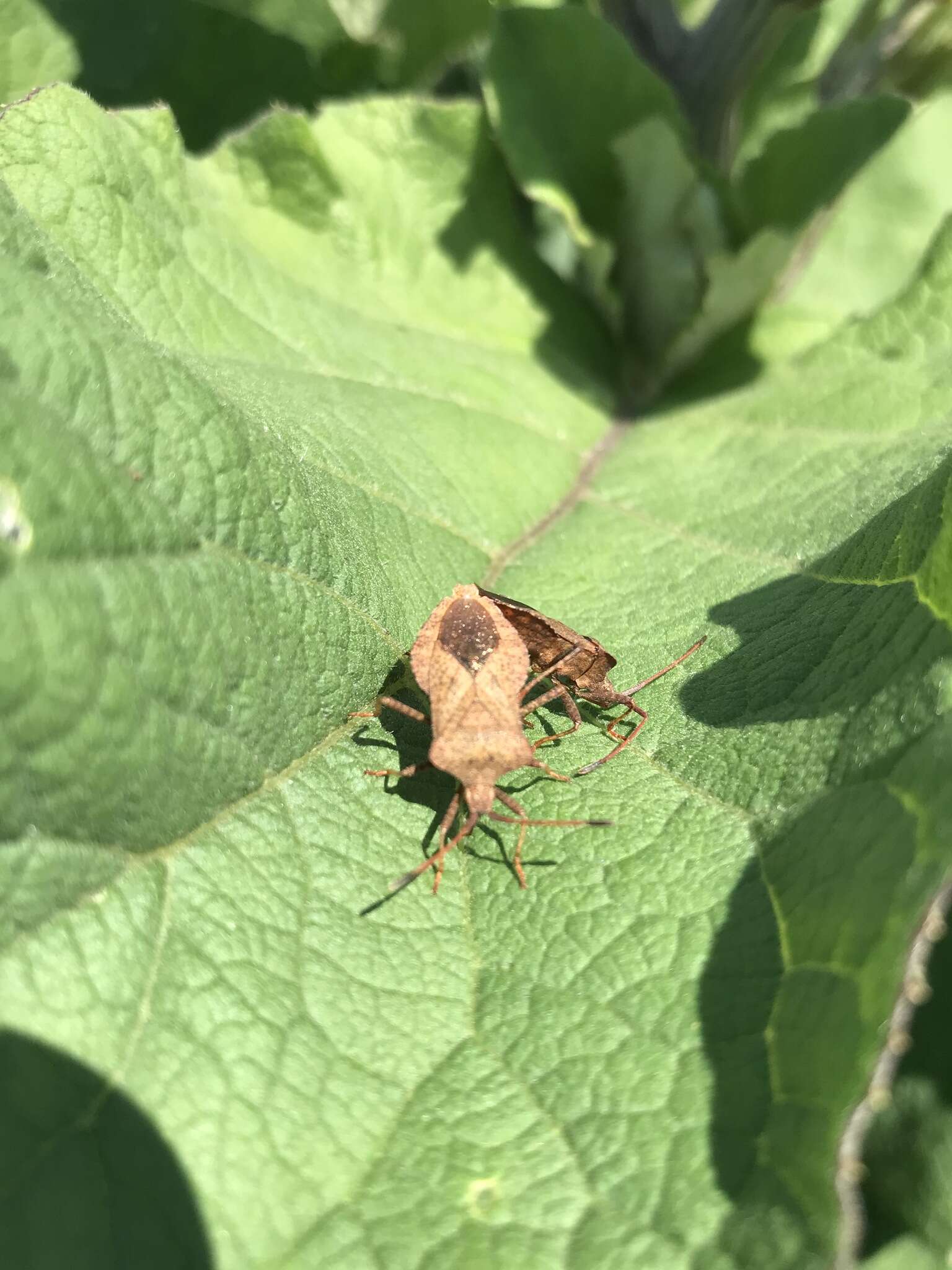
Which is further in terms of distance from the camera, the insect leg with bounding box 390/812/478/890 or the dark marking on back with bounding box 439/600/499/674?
the dark marking on back with bounding box 439/600/499/674

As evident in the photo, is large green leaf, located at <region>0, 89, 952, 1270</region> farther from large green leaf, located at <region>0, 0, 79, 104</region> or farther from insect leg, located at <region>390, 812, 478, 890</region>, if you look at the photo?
large green leaf, located at <region>0, 0, 79, 104</region>

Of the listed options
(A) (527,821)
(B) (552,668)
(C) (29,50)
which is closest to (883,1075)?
(A) (527,821)

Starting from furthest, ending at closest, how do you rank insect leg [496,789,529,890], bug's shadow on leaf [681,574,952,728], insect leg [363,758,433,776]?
insect leg [363,758,433,776] → insect leg [496,789,529,890] → bug's shadow on leaf [681,574,952,728]

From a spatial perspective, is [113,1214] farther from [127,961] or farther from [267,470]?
[267,470]

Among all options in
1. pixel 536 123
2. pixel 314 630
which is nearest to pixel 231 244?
pixel 536 123

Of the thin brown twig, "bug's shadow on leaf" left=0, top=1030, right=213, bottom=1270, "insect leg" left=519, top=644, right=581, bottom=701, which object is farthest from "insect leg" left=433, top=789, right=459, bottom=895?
the thin brown twig

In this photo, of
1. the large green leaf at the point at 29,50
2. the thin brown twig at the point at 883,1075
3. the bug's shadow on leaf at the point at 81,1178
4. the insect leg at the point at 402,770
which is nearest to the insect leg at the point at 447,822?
the insect leg at the point at 402,770
